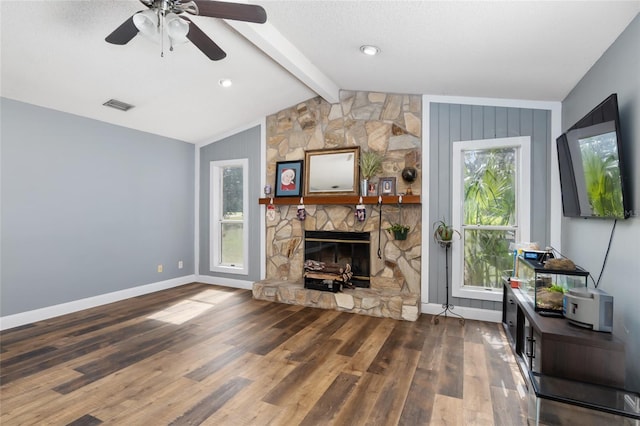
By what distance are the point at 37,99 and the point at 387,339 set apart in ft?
14.7

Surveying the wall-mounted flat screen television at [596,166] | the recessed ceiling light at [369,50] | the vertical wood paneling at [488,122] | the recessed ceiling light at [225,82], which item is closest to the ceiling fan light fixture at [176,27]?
the recessed ceiling light at [369,50]

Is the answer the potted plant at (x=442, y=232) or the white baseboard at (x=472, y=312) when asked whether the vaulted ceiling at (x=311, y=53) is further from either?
the white baseboard at (x=472, y=312)

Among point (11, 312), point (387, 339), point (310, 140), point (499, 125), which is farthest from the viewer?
point (310, 140)

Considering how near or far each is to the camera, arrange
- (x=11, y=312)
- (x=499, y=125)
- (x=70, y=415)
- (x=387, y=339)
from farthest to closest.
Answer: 1. (x=499, y=125)
2. (x=11, y=312)
3. (x=387, y=339)
4. (x=70, y=415)

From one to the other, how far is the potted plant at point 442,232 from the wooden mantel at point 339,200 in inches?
14.8

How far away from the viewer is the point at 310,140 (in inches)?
186

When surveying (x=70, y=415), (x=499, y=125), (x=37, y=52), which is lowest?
(x=70, y=415)

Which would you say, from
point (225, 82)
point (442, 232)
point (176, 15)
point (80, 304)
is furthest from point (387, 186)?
point (80, 304)

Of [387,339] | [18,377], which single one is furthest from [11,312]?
[387,339]

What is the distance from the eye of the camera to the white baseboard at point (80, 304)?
3447 mm

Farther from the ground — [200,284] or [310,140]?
[310,140]

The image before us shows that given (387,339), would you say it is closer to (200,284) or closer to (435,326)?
(435,326)

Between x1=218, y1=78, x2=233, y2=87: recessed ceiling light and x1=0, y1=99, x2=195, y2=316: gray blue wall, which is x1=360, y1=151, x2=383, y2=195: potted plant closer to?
x1=218, y1=78, x2=233, y2=87: recessed ceiling light

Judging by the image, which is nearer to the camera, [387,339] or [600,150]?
[600,150]
